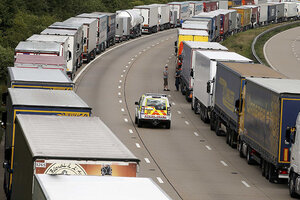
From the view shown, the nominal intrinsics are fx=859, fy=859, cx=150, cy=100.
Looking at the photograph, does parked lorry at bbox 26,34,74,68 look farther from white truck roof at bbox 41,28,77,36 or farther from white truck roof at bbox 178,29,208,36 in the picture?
white truck roof at bbox 178,29,208,36

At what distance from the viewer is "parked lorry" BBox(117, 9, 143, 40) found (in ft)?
299

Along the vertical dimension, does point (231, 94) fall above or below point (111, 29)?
above

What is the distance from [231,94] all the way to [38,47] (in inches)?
613

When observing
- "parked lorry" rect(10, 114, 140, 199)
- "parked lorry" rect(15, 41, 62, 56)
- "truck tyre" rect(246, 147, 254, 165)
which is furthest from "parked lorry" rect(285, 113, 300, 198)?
"parked lorry" rect(15, 41, 62, 56)

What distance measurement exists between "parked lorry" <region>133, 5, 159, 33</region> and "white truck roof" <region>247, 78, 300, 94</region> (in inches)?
2649

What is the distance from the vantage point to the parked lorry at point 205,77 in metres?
43.0

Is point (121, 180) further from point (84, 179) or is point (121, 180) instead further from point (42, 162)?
point (42, 162)

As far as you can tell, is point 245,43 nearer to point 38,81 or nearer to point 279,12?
point 279,12

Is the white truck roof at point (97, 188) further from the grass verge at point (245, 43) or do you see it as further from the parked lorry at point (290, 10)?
the parked lorry at point (290, 10)

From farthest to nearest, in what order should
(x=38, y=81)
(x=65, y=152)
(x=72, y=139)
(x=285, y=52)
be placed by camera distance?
(x=285, y=52) → (x=38, y=81) → (x=72, y=139) → (x=65, y=152)

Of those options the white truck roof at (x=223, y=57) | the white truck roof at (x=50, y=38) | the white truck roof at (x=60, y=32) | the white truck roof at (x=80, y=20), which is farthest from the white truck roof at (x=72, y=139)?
the white truck roof at (x=80, y=20)

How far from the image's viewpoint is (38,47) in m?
48.7

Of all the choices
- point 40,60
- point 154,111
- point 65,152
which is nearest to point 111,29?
point 40,60

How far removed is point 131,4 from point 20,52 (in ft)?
259
